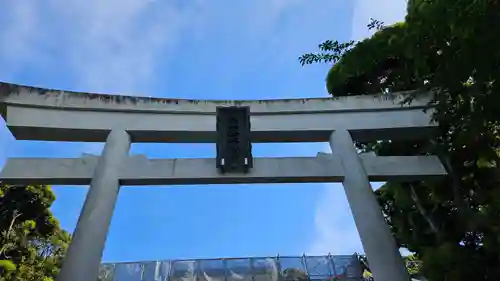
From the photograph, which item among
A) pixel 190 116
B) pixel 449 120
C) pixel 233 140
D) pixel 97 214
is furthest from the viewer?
pixel 190 116

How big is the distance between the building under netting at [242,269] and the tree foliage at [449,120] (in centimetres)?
127

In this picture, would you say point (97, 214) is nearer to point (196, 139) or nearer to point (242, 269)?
point (196, 139)

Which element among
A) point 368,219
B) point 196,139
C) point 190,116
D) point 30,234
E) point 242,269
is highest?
point 30,234

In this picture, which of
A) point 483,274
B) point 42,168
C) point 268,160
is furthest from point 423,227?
point 42,168

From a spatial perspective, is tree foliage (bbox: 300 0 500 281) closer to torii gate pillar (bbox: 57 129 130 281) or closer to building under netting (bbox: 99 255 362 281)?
building under netting (bbox: 99 255 362 281)

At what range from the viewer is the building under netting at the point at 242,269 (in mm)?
7570

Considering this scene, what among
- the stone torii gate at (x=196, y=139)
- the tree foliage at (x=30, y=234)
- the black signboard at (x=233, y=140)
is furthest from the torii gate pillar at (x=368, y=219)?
the tree foliage at (x=30, y=234)

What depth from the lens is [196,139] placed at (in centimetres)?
645

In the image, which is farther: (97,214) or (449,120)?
(97,214)

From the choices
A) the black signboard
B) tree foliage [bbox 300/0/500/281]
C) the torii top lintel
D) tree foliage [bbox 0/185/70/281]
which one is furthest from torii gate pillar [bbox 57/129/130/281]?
tree foliage [bbox 0/185/70/281]

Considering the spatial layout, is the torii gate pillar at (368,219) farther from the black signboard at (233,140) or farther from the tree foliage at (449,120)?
the black signboard at (233,140)

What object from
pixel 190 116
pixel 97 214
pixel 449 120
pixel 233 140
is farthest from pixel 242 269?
pixel 449 120

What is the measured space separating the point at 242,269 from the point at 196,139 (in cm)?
273

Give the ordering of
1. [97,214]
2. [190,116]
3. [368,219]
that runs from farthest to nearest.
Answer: [190,116]
[368,219]
[97,214]
